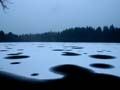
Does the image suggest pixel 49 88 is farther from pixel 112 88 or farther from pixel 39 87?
pixel 112 88

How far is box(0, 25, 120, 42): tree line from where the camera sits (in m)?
103

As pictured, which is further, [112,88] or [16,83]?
[16,83]

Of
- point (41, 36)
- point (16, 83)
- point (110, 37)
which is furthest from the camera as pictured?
point (41, 36)

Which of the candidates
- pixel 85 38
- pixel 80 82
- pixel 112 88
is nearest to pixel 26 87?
pixel 80 82

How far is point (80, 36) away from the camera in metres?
117

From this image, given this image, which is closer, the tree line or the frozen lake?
the frozen lake

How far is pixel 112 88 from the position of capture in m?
8.39

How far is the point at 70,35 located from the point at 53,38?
16718mm

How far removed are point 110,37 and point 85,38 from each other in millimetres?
19659

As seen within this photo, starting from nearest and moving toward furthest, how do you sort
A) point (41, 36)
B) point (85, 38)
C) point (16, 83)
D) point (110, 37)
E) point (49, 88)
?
point (49, 88) < point (16, 83) < point (110, 37) < point (85, 38) < point (41, 36)

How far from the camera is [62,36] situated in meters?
128

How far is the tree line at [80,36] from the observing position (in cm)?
10303

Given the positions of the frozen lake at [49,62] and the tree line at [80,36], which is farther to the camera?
the tree line at [80,36]

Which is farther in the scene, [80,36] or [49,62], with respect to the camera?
[80,36]
